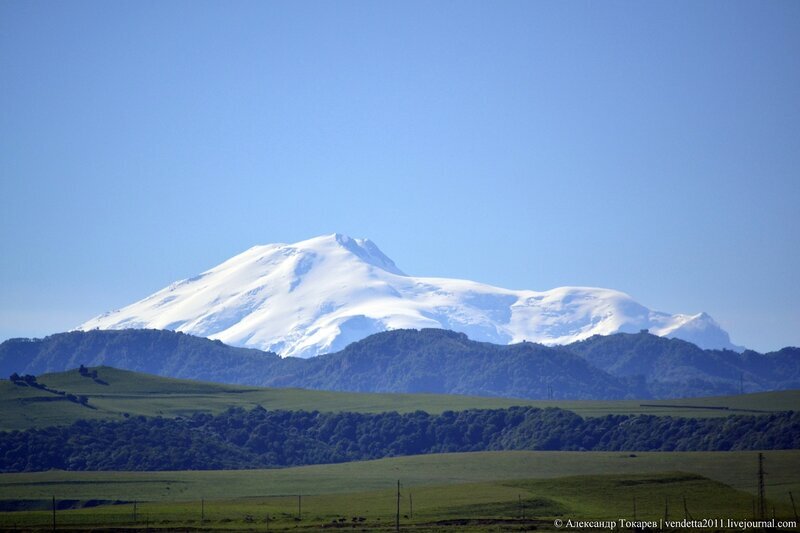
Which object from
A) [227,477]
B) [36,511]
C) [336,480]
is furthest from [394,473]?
[36,511]

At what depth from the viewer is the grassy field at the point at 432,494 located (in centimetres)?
13650

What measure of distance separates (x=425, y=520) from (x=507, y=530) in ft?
46.0

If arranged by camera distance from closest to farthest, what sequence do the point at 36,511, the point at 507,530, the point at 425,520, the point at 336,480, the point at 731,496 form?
1. the point at 507,530
2. the point at 425,520
3. the point at 731,496
4. the point at 36,511
5. the point at 336,480

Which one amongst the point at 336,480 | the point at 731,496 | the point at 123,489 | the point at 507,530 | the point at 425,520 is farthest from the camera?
the point at 336,480

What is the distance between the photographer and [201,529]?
129m

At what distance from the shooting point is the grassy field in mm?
136500

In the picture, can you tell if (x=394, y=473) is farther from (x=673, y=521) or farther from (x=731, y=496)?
(x=673, y=521)

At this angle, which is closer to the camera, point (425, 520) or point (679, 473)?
point (425, 520)

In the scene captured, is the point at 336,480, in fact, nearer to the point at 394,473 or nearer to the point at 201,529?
the point at 394,473

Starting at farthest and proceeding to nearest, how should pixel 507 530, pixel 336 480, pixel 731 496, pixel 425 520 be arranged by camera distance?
pixel 336 480, pixel 731 496, pixel 425 520, pixel 507 530

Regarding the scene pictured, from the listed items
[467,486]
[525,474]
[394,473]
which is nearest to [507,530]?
[467,486]

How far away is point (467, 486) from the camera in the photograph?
6531 inches

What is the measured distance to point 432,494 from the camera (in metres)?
159

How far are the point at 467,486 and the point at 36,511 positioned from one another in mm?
51628
